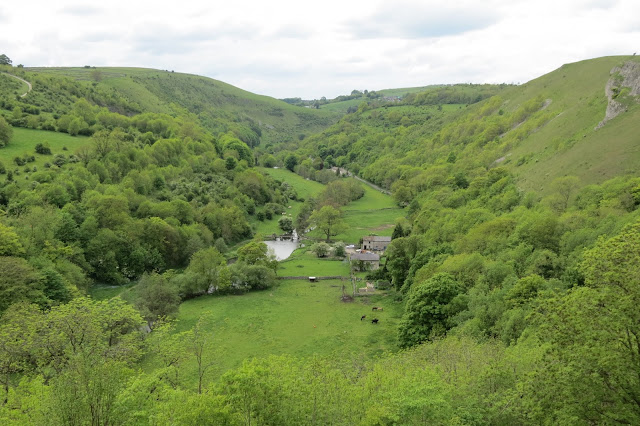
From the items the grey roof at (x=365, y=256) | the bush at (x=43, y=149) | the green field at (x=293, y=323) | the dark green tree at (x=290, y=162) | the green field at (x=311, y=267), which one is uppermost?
the bush at (x=43, y=149)

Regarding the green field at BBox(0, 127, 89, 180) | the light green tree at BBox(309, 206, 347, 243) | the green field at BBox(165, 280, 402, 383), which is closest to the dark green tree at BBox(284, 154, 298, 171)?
the light green tree at BBox(309, 206, 347, 243)

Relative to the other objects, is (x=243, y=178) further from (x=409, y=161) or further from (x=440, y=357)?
→ (x=440, y=357)

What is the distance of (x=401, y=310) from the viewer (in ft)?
159

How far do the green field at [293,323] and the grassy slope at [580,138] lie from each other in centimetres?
3110

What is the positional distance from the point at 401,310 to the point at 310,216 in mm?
43515

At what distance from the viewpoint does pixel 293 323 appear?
45688mm

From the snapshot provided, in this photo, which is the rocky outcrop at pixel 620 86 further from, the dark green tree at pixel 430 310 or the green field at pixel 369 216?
the green field at pixel 369 216

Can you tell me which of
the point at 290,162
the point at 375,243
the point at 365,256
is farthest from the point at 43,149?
the point at 290,162

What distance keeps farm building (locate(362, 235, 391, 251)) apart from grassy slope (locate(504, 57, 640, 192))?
2550 cm

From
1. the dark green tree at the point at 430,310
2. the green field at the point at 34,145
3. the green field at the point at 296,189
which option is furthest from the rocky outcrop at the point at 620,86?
the green field at the point at 34,145

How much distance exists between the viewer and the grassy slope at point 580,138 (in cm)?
5002

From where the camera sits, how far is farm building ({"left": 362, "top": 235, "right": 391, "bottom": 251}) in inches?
2926

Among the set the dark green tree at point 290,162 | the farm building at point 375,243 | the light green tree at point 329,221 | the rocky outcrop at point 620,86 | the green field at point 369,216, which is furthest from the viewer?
the dark green tree at point 290,162

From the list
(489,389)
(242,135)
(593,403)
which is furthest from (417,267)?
(242,135)
